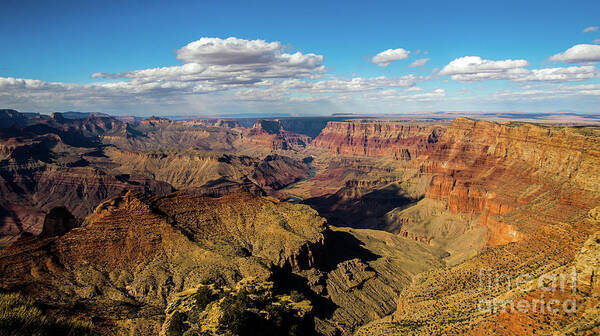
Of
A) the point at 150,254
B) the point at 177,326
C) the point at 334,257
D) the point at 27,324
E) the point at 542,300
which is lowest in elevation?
the point at 334,257

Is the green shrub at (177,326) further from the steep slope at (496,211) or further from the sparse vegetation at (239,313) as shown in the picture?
the steep slope at (496,211)

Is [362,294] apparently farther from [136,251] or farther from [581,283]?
[136,251]

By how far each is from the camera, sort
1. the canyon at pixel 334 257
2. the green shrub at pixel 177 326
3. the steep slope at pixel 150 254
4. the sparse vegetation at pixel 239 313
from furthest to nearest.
Result: the steep slope at pixel 150 254 → the canyon at pixel 334 257 → the green shrub at pixel 177 326 → the sparse vegetation at pixel 239 313

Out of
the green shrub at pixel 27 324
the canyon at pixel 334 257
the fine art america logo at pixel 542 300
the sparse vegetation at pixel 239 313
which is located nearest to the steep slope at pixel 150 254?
the canyon at pixel 334 257

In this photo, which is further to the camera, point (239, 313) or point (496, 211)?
point (496, 211)

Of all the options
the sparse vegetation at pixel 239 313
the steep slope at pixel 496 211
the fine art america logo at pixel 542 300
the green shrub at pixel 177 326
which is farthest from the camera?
the steep slope at pixel 496 211

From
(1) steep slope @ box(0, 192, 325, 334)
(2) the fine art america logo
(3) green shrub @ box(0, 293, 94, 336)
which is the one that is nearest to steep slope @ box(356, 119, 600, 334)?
(2) the fine art america logo

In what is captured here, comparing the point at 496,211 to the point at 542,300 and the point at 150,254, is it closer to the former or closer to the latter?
the point at 542,300

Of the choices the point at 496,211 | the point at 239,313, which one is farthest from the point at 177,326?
the point at 496,211

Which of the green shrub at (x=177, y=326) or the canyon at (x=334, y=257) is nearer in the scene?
the green shrub at (x=177, y=326)

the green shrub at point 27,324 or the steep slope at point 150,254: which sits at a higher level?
the green shrub at point 27,324

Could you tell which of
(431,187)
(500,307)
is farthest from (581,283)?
(431,187)
